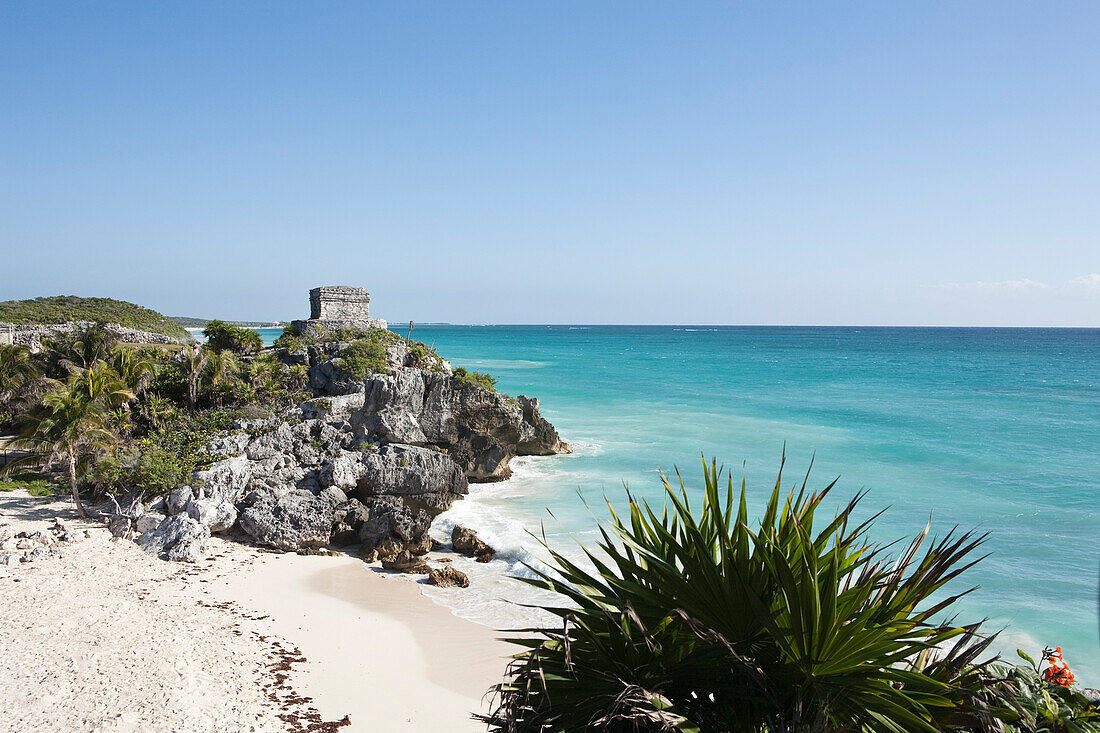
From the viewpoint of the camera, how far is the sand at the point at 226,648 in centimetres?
707

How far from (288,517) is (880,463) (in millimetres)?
17700

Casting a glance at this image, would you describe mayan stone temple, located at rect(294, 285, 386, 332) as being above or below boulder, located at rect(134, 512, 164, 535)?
above

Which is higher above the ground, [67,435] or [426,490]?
[67,435]

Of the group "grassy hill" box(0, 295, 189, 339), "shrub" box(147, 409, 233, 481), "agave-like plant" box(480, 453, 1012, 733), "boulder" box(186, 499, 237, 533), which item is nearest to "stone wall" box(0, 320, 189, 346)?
"grassy hill" box(0, 295, 189, 339)

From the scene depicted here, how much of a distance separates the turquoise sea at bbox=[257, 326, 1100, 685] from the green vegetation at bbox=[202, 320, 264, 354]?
31.7 feet

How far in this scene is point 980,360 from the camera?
2601 inches

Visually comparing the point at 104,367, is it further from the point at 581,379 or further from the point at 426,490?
the point at 581,379

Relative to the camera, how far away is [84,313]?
4044 cm

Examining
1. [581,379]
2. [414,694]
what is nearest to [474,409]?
[414,694]

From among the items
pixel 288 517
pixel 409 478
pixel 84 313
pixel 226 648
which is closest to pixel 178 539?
pixel 288 517

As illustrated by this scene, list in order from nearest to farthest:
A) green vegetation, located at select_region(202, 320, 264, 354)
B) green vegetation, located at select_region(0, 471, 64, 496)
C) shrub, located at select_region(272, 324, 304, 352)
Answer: green vegetation, located at select_region(0, 471, 64, 496)
shrub, located at select_region(272, 324, 304, 352)
green vegetation, located at select_region(202, 320, 264, 354)

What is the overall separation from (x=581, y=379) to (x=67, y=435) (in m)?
35.9

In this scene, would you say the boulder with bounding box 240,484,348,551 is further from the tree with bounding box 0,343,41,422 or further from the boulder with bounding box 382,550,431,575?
the tree with bounding box 0,343,41,422

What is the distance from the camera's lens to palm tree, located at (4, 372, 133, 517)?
12.5 m
